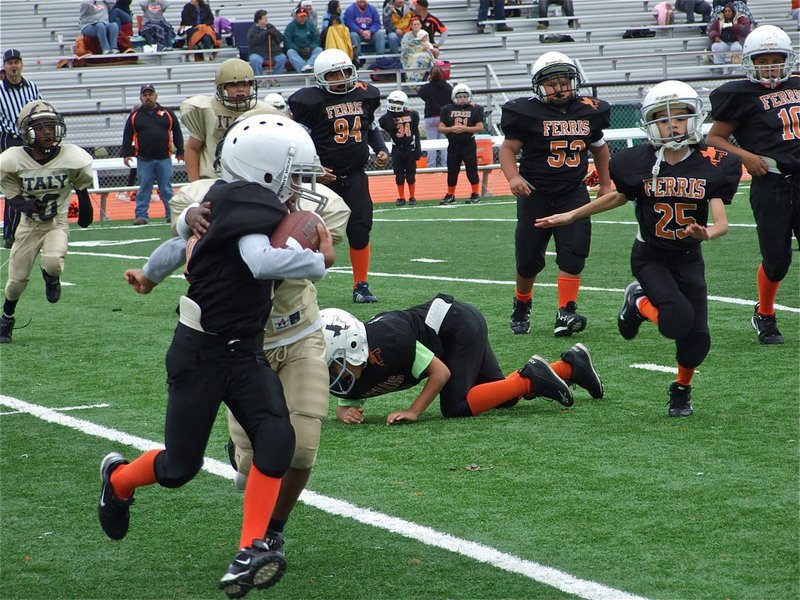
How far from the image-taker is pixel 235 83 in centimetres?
771

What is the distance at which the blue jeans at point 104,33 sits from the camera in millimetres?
22562

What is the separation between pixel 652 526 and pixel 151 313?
592 cm

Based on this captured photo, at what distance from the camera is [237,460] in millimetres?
4078

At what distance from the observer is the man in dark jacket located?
15984 millimetres

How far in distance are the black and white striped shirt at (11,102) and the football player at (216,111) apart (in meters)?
5.59

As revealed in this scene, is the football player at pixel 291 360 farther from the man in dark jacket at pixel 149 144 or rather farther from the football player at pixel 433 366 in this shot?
the man in dark jacket at pixel 149 144

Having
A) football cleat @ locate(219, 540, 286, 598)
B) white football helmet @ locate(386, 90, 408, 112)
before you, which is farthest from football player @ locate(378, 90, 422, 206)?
football cleat @ locate(219, 540, 286, 598)

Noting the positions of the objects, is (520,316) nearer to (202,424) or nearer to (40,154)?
(40,154)

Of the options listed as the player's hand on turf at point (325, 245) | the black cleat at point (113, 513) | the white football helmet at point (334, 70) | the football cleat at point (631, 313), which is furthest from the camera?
the white football helmet at point (334, 70)

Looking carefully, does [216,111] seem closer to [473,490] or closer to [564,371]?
[564,371]

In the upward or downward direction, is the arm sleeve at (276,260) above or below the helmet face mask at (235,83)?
below

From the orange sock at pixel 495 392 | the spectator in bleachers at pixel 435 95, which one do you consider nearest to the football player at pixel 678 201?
the orange sock at pixel 495 392

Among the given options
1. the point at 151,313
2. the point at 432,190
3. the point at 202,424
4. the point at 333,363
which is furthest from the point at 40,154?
the point at 432,190

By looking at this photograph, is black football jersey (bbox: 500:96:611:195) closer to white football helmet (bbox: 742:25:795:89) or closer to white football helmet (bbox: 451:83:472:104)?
white football helmet (bbox: 742:25:795:89)
